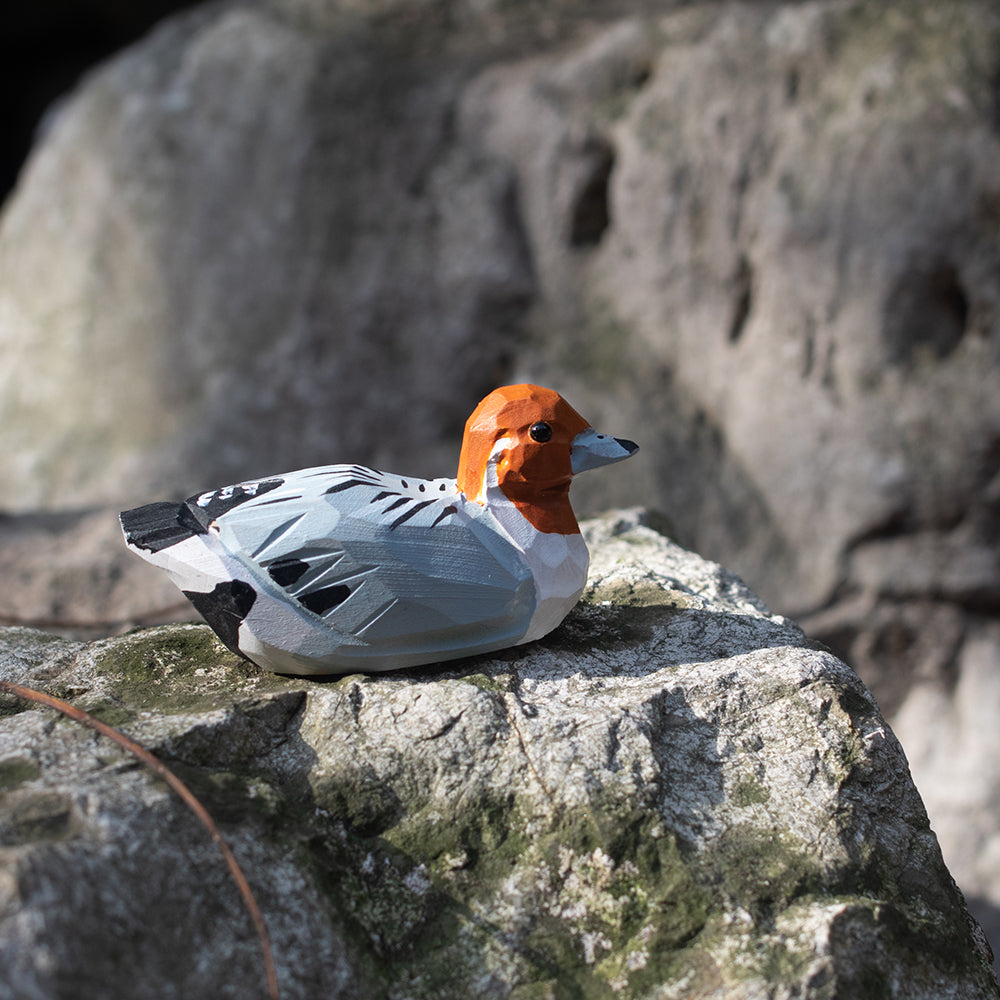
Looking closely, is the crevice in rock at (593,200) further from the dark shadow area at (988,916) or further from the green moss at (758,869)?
the green moss at (758,869)

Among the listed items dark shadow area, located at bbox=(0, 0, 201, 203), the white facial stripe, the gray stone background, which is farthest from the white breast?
dark shadow area, located at bbox=(0, 0, 201, 203)

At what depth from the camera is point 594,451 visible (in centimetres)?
177

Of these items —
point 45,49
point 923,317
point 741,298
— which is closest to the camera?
point 923,317

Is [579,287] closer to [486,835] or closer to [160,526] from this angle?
[160,526]

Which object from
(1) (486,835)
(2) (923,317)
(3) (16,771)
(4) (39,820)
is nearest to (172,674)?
(3) (16,771)

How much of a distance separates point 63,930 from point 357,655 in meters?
0.63

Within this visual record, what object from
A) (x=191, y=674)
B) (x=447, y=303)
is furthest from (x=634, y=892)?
(x=447, y=303)

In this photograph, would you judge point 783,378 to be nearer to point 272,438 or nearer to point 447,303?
point 447,303

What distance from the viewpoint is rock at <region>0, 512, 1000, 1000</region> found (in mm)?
1208

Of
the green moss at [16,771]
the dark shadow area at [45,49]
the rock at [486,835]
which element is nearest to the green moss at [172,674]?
the rock at [486,835]

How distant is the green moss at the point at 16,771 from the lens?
132cm

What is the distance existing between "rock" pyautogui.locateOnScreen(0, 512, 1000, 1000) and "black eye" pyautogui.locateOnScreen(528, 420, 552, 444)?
39 cm

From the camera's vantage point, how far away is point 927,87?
3.42 metres

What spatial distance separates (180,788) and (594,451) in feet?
2.91
